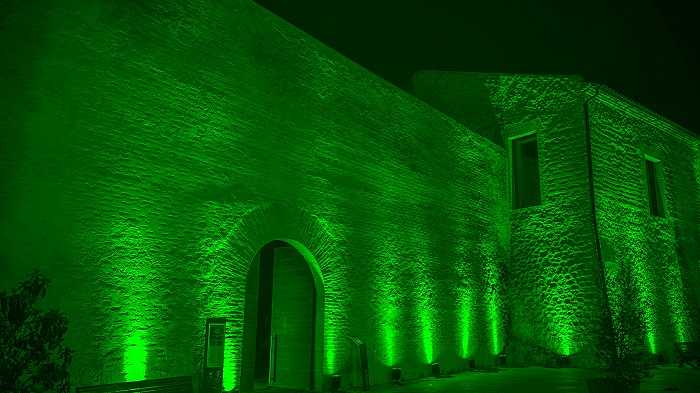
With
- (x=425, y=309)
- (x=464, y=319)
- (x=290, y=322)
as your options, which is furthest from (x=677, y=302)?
(x=290, y=322)

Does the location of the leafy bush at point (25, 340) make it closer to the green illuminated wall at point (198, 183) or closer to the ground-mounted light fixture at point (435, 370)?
the green illuminated wall at point (198, 183)

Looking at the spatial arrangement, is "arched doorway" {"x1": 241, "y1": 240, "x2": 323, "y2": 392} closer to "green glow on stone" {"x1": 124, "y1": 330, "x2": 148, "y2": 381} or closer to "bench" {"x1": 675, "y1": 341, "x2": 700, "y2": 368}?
"green glow on stone" {"x1": 124, "y1": 330, "x2": 148, "y2": 381}

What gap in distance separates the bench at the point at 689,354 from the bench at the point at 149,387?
11.6m

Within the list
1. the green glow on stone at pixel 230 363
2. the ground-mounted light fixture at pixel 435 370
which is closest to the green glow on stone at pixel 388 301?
the ground-mounted light fixture at pixel 435 370

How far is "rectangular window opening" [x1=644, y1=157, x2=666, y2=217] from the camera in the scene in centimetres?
1502

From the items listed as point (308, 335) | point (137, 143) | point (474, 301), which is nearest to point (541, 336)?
point (474, 301)

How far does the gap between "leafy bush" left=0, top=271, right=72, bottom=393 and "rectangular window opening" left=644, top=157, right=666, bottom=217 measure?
1489 centimetres

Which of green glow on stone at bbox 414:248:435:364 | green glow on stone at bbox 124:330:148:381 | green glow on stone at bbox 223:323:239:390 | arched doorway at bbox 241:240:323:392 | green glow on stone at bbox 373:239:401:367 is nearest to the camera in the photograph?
green glow on stone at bbox 124:330:148:381

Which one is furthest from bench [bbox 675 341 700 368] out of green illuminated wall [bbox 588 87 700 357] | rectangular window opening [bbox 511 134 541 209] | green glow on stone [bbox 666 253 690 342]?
rectangular window opening [bbox 511 134 541 209]

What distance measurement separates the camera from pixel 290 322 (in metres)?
9.20

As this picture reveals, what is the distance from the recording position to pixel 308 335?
8812 mm

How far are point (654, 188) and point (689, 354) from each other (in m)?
4.64

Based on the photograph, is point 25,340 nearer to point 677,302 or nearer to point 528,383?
point 528,383

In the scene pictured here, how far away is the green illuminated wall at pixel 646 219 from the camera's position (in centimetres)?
1311
